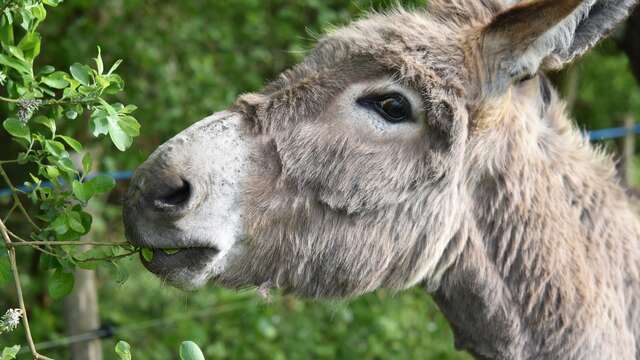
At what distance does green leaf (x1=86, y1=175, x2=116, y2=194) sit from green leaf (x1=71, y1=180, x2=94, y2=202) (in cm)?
1

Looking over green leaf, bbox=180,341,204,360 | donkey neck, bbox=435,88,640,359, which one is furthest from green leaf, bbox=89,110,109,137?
donkey neck, bbox=435,88,640,359

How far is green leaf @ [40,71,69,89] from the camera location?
2.42m

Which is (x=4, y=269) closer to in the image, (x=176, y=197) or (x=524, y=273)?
(x=176, y=197)

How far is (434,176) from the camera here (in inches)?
114

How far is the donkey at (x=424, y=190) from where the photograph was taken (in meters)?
2.70

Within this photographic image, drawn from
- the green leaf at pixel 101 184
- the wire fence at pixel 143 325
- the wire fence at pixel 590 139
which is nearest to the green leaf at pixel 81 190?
the green leaf at pixel 101 184

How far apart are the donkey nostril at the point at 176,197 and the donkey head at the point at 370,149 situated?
10cm

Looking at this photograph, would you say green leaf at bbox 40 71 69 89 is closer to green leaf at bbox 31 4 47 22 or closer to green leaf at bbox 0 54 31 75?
green leaf at bbox 0 54 31 75

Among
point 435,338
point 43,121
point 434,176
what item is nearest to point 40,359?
point 43,121

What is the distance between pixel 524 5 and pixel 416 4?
1.17 metres

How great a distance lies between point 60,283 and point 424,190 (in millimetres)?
1137

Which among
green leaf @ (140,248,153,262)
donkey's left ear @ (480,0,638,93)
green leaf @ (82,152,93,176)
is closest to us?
green leaf @ (82,152,93,176)

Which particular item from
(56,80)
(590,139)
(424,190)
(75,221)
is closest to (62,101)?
(56,80)

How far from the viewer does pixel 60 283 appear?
2574mm
